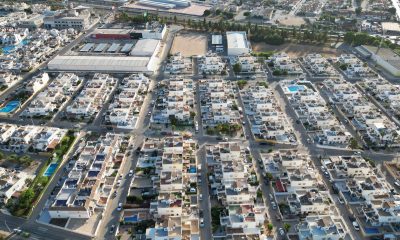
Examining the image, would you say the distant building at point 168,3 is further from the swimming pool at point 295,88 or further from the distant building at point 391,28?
the swimming pool at point 295,88

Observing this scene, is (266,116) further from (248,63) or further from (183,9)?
(183,9)

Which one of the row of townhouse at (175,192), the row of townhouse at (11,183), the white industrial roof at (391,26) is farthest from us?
the white industrial roof at (391,26)

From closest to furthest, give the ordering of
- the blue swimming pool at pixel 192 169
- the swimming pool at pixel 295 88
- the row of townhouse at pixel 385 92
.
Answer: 1. the blue swimming pool at pixel 192 169
2. the row of townhouse at pixel 385 92
3. the swimming pool at pixel 295 88

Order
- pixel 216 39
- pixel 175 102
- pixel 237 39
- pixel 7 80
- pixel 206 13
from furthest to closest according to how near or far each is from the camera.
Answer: pixel 206 13 < pixel 216 39 < pixel 237 39 < pixel 7 80 < pixel 175 102

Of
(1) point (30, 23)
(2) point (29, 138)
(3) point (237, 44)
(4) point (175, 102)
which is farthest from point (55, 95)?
(1) point (30, 23)

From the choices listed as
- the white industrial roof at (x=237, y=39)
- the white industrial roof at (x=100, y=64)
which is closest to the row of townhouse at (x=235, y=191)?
the white industrial roof at (x=100, y=64)

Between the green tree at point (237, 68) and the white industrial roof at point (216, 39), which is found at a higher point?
the white industrial roof at point (216, 39)
